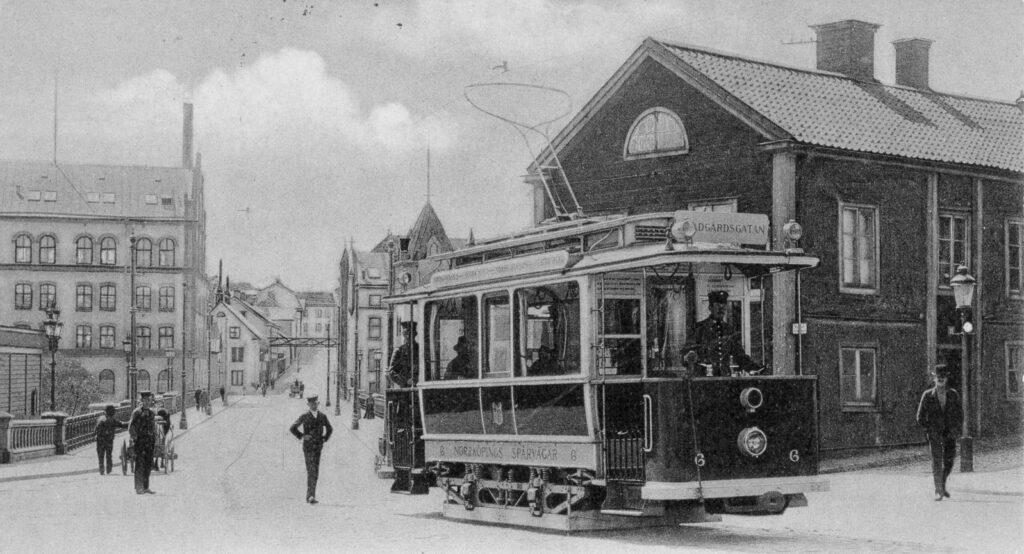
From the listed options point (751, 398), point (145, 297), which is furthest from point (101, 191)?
point (751, 398)

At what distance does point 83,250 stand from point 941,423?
7102cm

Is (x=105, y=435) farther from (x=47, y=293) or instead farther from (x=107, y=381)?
(x=47, y=293)

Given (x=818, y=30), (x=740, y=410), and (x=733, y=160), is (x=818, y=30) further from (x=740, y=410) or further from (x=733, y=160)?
(x=740, y=410)

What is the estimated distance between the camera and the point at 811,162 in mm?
24969

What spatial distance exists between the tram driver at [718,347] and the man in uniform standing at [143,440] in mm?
11018

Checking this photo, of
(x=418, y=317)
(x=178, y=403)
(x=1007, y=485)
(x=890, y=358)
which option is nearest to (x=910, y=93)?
(x=890, y=358)

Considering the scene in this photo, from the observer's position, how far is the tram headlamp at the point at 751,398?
42.7ft

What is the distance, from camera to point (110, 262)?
270 ft

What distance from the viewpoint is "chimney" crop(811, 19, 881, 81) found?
27375mm

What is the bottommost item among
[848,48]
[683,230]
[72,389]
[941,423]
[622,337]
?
[72,389]

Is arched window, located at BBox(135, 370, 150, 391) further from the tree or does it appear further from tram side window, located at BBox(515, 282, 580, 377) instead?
tram side window, located at BBox(515, 282, 580, 377)

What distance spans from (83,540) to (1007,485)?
12064 mm

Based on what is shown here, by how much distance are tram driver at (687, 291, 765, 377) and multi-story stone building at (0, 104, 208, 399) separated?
59.5 metres

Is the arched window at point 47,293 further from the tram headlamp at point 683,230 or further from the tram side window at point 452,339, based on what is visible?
the tram headlamp at point 683,230
